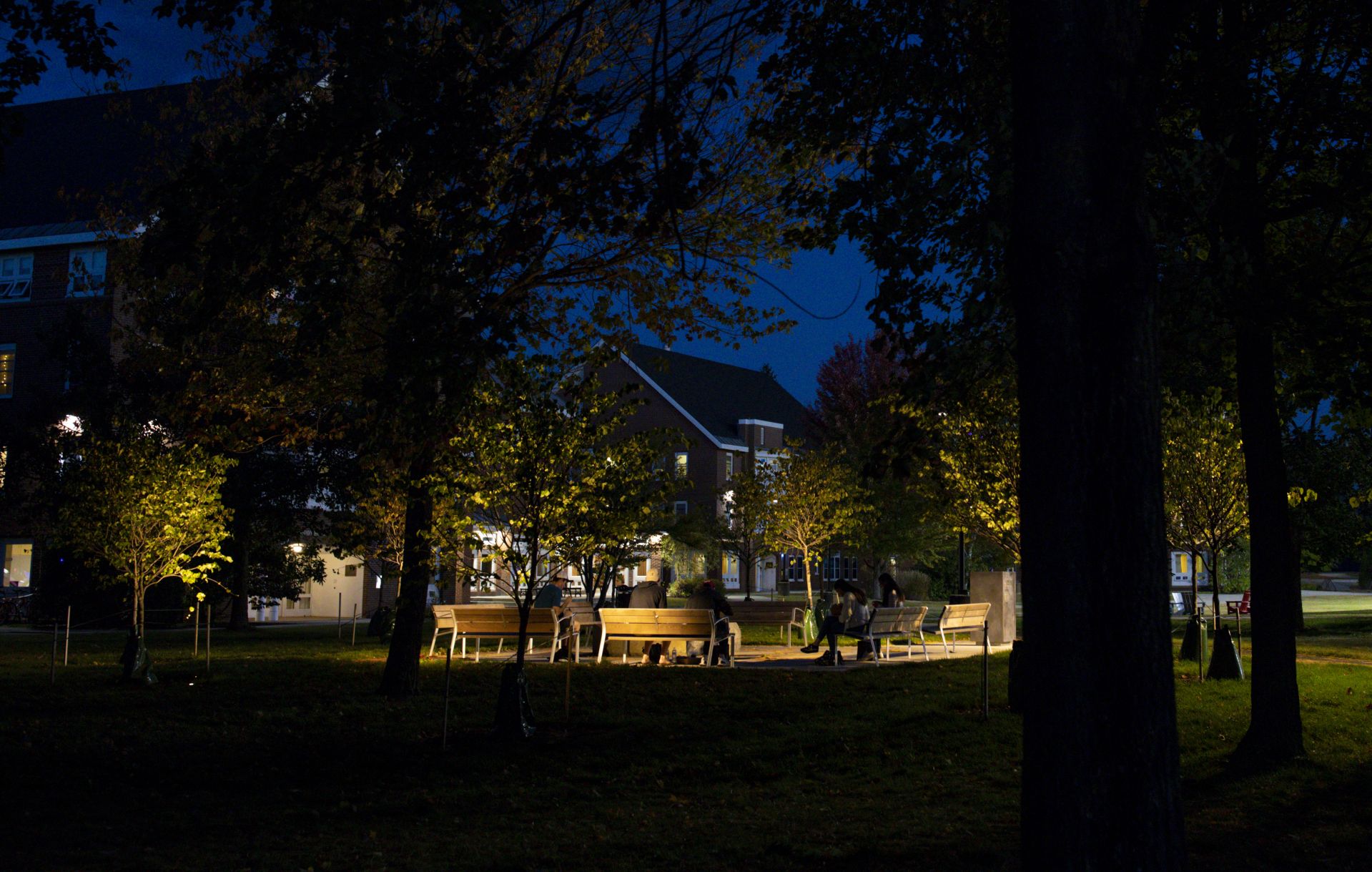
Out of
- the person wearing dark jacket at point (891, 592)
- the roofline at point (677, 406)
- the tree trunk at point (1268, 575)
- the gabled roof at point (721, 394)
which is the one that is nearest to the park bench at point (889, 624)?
the person wearing dark jacket at point (891, 592)

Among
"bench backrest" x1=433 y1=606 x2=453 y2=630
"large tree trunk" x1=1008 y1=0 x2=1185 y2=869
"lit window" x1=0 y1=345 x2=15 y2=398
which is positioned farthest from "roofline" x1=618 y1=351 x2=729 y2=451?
"large tree trunk" x1=1008 y1=0 x2=1185 y2=869

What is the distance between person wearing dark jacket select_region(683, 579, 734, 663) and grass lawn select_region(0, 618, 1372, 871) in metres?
1.62

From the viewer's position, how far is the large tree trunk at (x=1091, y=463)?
16.5 ft

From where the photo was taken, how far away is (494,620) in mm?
19844

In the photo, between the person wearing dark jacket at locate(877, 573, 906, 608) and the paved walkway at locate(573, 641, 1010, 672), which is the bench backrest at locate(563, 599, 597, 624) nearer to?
the paved walkway at locate(573, 641, 1010, 672)

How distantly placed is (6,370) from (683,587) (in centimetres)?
2239

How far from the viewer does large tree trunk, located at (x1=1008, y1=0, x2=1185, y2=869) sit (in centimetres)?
502

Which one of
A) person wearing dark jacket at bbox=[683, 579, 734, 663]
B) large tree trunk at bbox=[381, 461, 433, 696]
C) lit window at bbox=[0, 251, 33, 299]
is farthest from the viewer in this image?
lit window at bbox=[0, 251, 33, 299]

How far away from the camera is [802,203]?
1230 centimetres

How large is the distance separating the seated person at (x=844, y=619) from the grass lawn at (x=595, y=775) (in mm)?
1910

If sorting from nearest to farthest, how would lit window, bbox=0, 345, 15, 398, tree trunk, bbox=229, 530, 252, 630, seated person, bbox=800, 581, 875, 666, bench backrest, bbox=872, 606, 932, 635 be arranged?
seated person, bbox=800, 581, 875, 666
bench backrest, bbox=872, 606, 932, 635
tree trunk, bbox=229, 530, 252, 630
lit window, bbox=0, 345, 15, 398

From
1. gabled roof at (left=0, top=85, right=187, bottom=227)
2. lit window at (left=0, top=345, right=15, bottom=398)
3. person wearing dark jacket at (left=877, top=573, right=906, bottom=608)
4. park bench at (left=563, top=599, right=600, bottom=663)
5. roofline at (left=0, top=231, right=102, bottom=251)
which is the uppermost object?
gabled roof at (left=0, top=85, right=187, bottom=227)

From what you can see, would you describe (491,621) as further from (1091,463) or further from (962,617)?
(1091,463)

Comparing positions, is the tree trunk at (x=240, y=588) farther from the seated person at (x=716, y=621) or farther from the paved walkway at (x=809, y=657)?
the seated person at (x=716, y=621)
